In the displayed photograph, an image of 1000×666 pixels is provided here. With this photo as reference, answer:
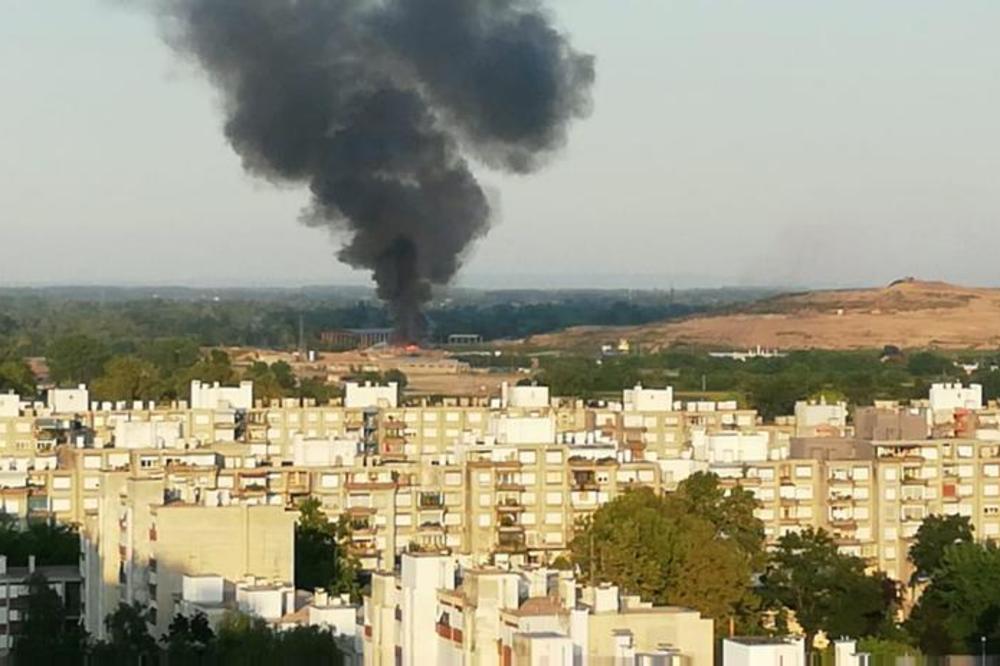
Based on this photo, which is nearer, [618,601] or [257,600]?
[618,601]

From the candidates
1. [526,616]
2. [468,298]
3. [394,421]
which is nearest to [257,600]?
[526,616]

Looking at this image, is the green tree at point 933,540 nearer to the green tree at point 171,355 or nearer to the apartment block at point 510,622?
the apartment block at point 510,622

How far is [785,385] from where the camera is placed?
214ft

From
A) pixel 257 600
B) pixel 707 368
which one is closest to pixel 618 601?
pixel 257 600

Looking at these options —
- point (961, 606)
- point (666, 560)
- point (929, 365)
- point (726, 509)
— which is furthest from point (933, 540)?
point (929, 365)

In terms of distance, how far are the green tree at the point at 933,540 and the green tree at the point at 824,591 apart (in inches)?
54.8

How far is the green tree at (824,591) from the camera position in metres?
30.2

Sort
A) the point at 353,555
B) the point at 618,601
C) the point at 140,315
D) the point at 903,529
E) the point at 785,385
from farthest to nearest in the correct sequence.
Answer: the point at 140,315 → the point at 785,385 → the point at 903,529 → the point at 353,555 → the point at 618,601

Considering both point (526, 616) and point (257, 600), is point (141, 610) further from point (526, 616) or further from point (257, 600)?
point (526, 616)

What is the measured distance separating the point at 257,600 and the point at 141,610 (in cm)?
170

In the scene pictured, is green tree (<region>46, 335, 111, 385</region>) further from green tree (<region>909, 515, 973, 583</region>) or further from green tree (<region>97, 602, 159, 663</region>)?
green tree (<region>97, 602, 159, 663</region>)

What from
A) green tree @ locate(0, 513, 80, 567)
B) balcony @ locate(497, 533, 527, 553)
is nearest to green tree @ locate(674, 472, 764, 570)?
balcony @ locate(497, 533, 527, 553)

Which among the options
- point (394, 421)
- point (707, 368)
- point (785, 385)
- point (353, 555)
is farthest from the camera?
point (707, 368)

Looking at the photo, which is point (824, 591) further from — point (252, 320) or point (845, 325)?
point (252, 320)
